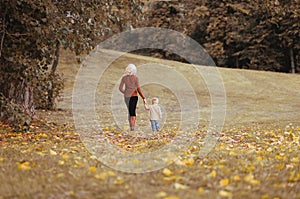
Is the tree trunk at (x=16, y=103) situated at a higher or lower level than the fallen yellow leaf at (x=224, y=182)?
higher

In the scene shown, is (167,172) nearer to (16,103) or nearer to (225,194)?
(225,194)

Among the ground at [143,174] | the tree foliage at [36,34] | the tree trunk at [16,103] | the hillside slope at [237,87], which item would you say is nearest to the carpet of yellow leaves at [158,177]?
the ground at [143,174]

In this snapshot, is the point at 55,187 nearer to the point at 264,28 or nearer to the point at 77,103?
the point at 77,103

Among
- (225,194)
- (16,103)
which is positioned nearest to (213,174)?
(225,194)

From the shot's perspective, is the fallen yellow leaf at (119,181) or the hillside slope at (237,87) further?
the hillside slope at (237,87)

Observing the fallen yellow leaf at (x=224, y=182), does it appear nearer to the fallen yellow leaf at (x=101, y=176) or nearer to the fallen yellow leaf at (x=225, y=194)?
the fallen yellow leaf at (x=225, y=194)

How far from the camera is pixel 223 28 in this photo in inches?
2127

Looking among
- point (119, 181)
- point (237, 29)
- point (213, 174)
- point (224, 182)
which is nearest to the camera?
point (224, 182)

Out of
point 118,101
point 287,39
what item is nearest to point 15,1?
point 118,101

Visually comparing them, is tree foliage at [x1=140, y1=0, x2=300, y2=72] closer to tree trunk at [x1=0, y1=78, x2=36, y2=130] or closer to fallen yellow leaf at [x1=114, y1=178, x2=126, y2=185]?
tree trunk at [x1=0, y1=78, x2=36, y2=130]

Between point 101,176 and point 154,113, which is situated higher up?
point 154,113

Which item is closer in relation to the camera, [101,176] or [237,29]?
[101,176]

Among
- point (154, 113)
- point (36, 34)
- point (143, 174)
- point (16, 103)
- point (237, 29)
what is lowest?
point (143, 174)

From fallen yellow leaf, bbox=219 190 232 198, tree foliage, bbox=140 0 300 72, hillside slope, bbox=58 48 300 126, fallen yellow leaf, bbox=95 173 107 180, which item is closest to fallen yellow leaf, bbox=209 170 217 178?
fallen yellow leaf, bbox=219 190 232 198
